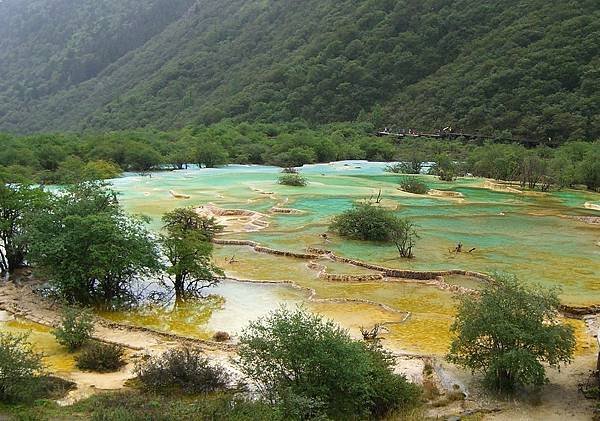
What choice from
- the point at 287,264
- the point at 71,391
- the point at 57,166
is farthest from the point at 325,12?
the point at 71,391

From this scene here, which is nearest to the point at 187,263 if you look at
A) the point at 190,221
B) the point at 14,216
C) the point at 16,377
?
the point at 14,216

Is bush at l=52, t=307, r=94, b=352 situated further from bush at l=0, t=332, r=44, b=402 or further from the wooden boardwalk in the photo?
the wooden boardwalk

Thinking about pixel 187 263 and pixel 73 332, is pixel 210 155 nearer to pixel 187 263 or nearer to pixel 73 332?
pixel 187 263

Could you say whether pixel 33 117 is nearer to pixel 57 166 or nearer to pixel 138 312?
pixel 57 166

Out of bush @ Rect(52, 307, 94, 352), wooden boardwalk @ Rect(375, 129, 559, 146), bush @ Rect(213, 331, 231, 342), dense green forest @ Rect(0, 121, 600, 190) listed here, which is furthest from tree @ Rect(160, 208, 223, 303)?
wooden boardwalk @ Rect(375, 129, 559, 146)

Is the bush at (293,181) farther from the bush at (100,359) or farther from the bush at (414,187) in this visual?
the bush at (100,359)

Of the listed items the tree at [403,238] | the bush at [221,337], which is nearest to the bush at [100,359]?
the bush at [221,337]

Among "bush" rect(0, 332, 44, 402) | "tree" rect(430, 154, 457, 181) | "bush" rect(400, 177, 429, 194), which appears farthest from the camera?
"tree" rect(430, 154, 457, 181)
